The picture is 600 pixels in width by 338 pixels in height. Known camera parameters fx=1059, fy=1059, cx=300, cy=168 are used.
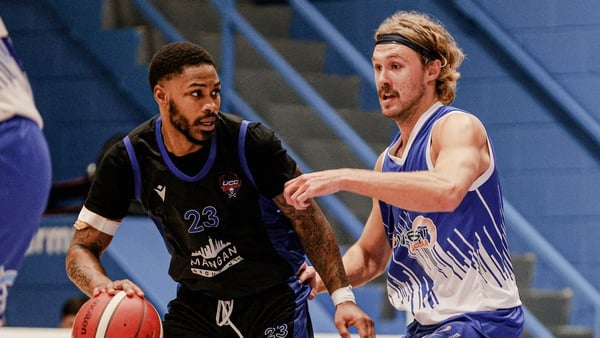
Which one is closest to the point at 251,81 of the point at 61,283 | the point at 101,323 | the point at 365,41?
the point at 365,41

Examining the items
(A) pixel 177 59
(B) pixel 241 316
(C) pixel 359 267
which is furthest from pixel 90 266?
(C) pixel 359 267

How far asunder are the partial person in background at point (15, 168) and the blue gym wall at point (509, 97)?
3072mm

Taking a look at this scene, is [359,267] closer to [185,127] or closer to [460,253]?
[460,253]

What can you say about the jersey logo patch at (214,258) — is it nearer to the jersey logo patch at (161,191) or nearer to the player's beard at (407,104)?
the jersey logo patch at (161,191)

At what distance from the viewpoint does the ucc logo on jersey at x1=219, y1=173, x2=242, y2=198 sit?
3568 mm

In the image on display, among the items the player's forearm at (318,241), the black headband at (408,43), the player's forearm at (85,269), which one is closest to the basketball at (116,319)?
the player's forearm at (85,269)

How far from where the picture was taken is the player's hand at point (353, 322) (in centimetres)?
333

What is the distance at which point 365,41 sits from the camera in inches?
325

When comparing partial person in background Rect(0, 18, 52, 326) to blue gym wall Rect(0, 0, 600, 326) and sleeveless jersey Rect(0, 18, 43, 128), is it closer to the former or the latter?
sleeveless jersey Rect(0, 18, 43, 128)

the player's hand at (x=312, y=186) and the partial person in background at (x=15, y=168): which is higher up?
the player's hand at (x=312, y=186)

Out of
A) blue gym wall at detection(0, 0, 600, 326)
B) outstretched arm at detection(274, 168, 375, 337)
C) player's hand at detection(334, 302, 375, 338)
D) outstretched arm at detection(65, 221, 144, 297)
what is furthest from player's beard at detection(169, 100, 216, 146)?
blue gym wall at detection(0, 0, 600, 326)

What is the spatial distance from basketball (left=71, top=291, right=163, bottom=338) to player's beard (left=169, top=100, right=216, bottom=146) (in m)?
0.56

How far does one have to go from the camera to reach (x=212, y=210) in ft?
11.7

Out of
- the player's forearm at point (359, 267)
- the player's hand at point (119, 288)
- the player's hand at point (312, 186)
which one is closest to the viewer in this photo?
the player's hand at point (312, 186)
